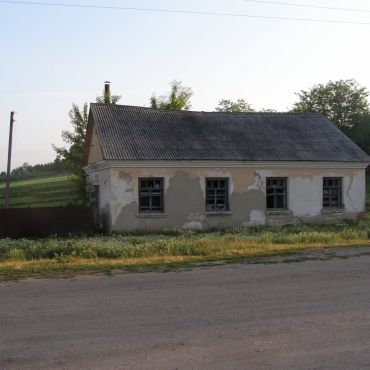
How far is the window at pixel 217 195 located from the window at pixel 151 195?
209 centimetres

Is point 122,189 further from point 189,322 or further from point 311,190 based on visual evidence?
point 189,322

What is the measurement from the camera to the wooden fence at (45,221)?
20.5 metres

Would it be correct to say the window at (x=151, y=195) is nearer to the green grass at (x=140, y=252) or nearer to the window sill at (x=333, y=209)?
the green grass at (x=140, y=252)

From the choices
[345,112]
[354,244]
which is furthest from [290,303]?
[345,112]

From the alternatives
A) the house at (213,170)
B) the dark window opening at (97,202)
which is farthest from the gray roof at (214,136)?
the dark window opening at (97,202)

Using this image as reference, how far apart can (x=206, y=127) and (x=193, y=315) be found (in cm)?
1839

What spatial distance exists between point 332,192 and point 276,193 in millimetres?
2874

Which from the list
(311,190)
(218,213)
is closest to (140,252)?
(218,213)

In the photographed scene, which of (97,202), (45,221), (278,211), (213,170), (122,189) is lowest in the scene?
(45,221)

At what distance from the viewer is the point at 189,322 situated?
7.23 m

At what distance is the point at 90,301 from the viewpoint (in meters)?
8.78

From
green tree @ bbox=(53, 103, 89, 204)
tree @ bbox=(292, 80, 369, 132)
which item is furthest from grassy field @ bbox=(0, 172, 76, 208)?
tree @ bbox=(292, 80, 369, 132)

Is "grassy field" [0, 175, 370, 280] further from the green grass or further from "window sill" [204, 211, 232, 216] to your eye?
"window sill" [204, 211, 232, 216]

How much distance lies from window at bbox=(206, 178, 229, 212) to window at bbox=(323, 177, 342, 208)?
4.90 m
